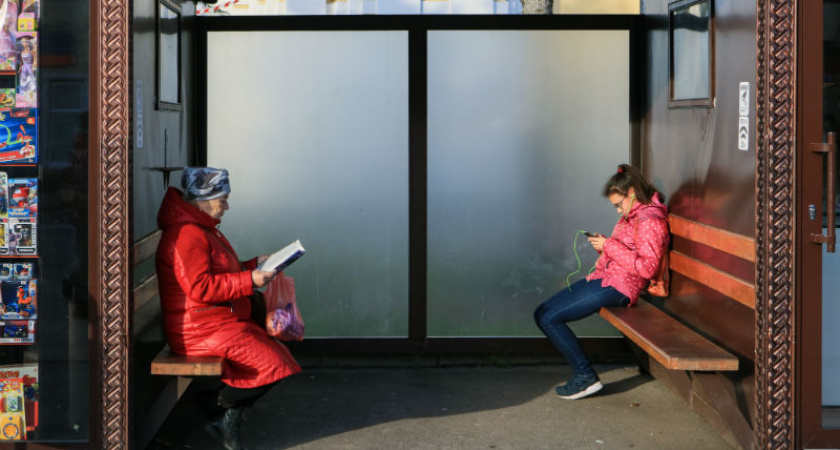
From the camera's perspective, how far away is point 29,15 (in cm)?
472

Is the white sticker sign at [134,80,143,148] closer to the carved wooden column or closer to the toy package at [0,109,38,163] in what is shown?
the carved wooden column

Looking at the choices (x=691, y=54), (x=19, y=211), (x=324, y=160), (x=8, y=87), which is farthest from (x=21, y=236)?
(x=691, y=54)

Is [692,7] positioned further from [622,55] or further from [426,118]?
[426,118]

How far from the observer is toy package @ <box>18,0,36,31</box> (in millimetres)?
4719

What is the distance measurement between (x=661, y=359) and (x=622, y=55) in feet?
8.53

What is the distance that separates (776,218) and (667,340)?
3.59 ft

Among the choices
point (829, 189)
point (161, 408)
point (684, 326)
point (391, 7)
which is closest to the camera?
point (829, 189)

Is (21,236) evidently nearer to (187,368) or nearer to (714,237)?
(187,368)

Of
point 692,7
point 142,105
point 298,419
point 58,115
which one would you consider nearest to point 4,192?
point 58,115

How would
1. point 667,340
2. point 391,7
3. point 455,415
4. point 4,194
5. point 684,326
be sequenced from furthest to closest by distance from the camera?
point 391,7, point 455,415, point 684,326, point 667,340, point 4,194

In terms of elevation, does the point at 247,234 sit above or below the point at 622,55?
below

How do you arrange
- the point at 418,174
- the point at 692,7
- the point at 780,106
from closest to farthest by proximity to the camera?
the point at 780,106
the point at 692,7
the point at 418,174

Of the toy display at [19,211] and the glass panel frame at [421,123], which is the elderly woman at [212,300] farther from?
the glass panel frame at [421,123]

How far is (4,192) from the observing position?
188 inches
